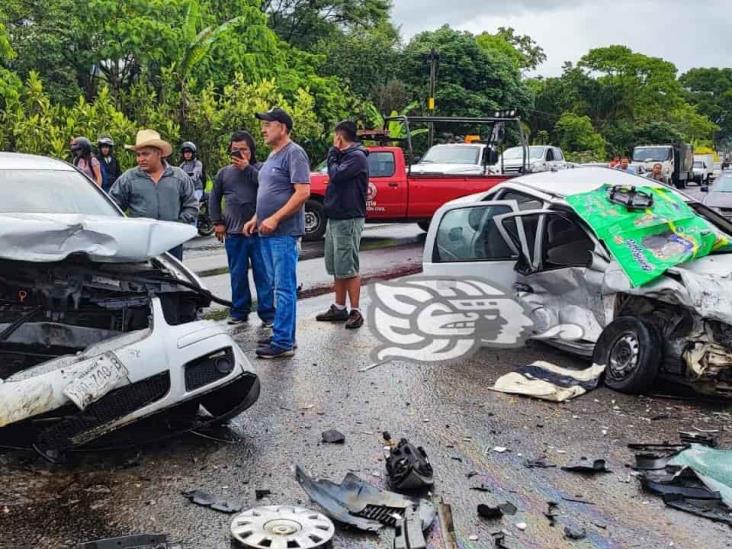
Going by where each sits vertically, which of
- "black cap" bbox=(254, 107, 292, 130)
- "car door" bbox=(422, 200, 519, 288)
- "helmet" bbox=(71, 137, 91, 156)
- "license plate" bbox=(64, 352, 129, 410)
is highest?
"black cap" bbox=(254, 107, 292, 130)

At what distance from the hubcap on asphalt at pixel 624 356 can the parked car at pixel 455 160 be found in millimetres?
11186

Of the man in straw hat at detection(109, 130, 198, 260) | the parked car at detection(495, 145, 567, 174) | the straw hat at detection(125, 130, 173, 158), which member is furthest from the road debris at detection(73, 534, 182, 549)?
the parked car at detection(495, 145, 567, 174)

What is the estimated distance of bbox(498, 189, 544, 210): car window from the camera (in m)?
7.19

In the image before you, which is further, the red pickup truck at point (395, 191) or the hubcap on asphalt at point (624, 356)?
the red pickup truck at point (395, 191)

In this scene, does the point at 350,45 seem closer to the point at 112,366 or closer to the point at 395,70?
the point at 395,70

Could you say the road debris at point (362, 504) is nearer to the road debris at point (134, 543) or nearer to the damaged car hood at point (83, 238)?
the road debris at point (134, 543)

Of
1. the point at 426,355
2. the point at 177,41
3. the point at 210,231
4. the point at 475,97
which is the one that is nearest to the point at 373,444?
the point at 426,355

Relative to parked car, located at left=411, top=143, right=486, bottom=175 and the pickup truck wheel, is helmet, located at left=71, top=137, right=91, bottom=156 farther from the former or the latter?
parked car, located at left=411, top=143, right=486, bottom=175

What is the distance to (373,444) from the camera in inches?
A: 185

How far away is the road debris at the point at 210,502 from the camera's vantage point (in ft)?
12.3

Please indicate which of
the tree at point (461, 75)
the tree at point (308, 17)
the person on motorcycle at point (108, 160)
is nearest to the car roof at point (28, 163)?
the person on motorcycle at point (108, 160)

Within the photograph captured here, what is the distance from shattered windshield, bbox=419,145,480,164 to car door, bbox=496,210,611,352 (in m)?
10.7

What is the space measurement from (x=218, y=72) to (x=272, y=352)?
20.4 m

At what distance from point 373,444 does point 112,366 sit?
159 cm
